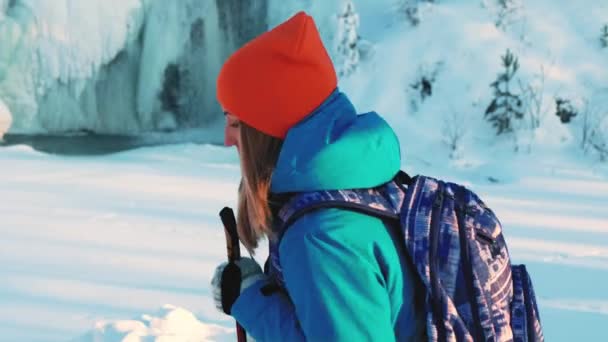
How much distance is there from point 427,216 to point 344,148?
163 millimetres

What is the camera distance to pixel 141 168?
6336mm

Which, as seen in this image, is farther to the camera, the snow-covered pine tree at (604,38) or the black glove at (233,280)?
the snow-covered pine tree at (604,38)

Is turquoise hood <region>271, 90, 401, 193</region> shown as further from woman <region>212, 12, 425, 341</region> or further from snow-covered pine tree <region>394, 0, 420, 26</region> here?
snow-covered pine tree <region>394, 0, 420, 26</region>

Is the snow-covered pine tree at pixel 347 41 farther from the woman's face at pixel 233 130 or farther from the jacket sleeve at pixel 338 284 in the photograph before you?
the jacket sleeve at pixel 338 284

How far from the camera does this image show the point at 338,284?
41.6 inches

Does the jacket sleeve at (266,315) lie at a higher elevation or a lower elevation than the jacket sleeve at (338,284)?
lower

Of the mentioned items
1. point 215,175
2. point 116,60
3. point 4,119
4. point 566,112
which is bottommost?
point 4,119

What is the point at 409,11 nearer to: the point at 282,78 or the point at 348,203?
the point at 282,78

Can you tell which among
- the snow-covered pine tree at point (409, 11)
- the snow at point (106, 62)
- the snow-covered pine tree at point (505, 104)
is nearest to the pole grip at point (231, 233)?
the snow-covered pine tree at point (505, 104)

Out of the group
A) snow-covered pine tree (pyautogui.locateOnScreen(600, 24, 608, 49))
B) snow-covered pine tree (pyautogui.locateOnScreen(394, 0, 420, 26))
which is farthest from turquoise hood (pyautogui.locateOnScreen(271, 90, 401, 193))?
snow-covered pine tree (pyautogui.locateOnScreen(600, 24, 608, 49))

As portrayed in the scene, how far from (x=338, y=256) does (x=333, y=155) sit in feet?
0.53

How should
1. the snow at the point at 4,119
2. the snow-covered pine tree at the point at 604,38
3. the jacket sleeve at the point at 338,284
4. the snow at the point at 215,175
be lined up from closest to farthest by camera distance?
the jacket sleeve at the point at 338,284 → the snow at the point at 215,175 → the snow-covered pine tree at the point at 604,38 → the snow at the point at 4,119

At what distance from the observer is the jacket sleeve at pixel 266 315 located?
1152 mm

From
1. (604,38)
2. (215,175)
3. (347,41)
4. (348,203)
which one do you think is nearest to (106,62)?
(347,41)
